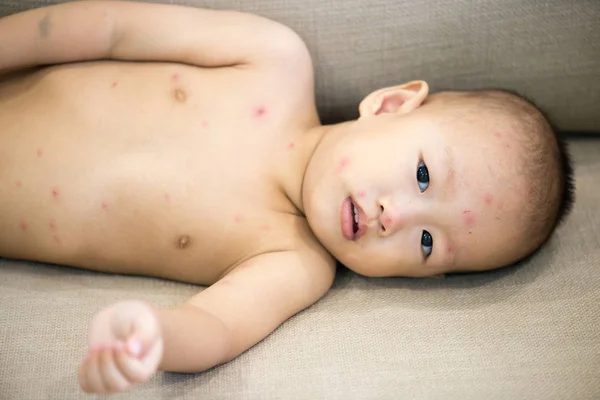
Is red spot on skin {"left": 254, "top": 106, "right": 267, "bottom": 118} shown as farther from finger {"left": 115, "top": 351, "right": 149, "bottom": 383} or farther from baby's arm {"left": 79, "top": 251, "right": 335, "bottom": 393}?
finger {"left": 115, "top": 351, "right": 149, "bottom": 383}

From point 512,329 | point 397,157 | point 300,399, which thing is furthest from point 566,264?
point 300,399

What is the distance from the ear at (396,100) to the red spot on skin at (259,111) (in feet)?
0.56

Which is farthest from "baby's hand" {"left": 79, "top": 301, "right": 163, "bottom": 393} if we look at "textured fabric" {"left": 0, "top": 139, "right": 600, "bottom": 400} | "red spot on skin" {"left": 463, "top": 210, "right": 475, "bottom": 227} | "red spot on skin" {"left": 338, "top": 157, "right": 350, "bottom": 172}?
"red spot on skin" {"left": 463, "top": 210, "right": 475, "bottom": 227}

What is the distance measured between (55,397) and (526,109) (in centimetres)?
86

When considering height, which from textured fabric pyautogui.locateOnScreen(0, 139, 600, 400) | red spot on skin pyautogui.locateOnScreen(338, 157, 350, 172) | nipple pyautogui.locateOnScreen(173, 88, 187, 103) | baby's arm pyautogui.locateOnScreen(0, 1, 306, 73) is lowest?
textured fabric pyautogui.locateOnScreen(0, 139, 600, 400)

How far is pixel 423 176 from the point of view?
3.43 feet

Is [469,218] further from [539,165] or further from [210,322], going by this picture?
[210,322]

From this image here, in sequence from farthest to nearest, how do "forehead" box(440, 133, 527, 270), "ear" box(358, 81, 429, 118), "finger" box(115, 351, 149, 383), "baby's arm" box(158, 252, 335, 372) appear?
"ear" box(358, 81, 429, 118)
"forehead" box(440, 133, 527, 270)
"baby's arm" box(158, 252, 335, 372)
"finger" box(115, 351, 149, 383)

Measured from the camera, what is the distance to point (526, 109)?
3.66 ft

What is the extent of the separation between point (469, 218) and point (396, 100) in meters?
0.27

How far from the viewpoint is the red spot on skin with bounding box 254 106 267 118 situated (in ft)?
3.80

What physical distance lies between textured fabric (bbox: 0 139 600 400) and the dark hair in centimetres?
7

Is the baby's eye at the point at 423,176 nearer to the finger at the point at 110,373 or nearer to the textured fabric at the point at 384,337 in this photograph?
the textured fabric at the point at 384,337

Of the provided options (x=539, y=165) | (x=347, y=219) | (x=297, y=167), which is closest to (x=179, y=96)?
(x=297, y=167)
